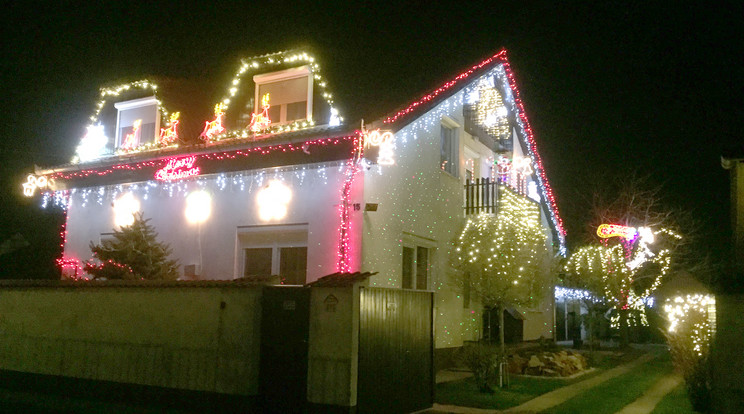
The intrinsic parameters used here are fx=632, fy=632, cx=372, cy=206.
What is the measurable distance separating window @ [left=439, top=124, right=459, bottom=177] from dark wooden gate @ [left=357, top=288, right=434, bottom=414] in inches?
272

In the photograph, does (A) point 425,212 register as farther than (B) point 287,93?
Yes

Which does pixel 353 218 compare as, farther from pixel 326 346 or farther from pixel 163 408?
pixel 163 408

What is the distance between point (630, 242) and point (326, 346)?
2162cm

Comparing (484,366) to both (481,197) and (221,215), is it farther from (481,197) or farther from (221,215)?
(221,215)

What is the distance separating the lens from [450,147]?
17.6m

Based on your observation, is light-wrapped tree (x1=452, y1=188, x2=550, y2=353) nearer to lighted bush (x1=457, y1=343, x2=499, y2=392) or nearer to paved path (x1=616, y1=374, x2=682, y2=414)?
lighted bush (x1=457, y1=343, x2=499, y2=392)

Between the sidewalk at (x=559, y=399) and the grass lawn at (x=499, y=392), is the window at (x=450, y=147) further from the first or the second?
the sidewalk at (x=559, y=399)

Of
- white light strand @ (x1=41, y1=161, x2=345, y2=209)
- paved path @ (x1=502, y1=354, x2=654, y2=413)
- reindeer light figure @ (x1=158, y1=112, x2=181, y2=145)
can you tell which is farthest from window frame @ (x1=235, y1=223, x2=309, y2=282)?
paved path @ (x1=502, y1=354, x2=654, y2=413)

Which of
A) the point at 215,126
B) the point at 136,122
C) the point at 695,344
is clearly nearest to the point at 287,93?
the point at 215,126

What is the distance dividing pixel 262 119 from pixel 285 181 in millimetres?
1569

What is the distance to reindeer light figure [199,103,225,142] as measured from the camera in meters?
15.0

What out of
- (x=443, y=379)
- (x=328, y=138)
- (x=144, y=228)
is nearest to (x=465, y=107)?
(x=328, y=138)

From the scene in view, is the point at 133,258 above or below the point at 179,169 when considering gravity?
below

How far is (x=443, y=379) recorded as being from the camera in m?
14.0
